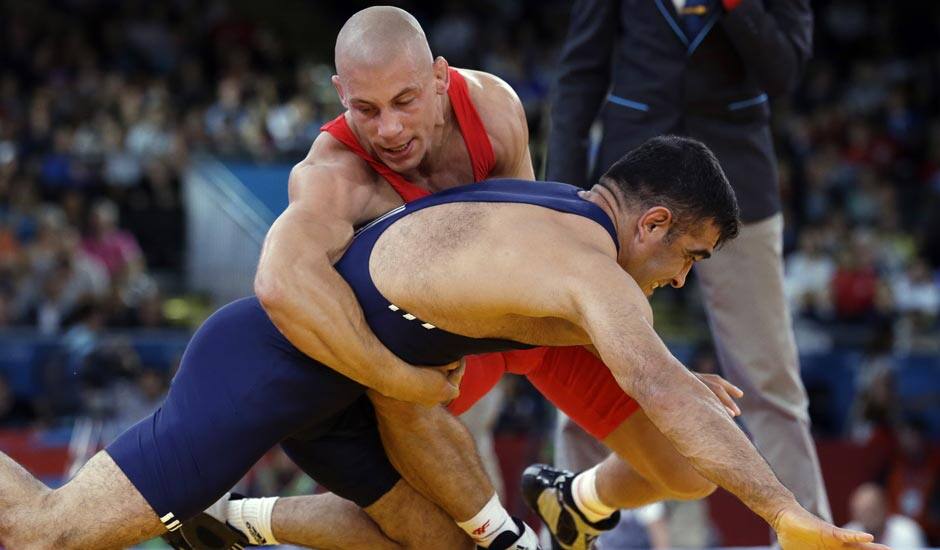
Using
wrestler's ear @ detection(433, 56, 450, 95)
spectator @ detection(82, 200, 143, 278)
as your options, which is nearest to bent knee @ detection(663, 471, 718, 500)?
wrestler's ear @ detection(433, 56, 450, 95)

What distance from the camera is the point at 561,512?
13.6 feet

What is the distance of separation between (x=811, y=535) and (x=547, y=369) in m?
1.32

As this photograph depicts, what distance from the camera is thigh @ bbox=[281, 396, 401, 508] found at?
3756 mm

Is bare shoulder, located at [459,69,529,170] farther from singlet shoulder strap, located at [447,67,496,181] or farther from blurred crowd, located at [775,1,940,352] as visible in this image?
blurred crowd, located at [775,1,940,352]

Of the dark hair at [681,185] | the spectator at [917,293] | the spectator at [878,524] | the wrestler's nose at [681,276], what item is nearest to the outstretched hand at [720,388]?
the wrestler's nose at [681,276]

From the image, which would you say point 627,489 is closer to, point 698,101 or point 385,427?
point 385,427

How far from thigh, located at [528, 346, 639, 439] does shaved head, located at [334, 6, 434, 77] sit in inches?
35.4

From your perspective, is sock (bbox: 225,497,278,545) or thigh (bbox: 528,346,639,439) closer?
thigh (bbox: 528,346,639,439)

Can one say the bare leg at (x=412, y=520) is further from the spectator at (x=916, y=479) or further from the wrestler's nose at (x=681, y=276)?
the spectator at (x=916, y=479)

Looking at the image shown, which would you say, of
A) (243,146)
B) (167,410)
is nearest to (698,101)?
(167,410)

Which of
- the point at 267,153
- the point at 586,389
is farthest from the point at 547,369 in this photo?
the point at 267,153

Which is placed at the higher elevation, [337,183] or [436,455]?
[337,183]

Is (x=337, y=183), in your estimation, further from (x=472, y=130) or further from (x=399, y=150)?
(x=472, y=130)

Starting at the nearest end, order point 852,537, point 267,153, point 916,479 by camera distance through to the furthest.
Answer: point 852,537, point 916,479, point 267,153
